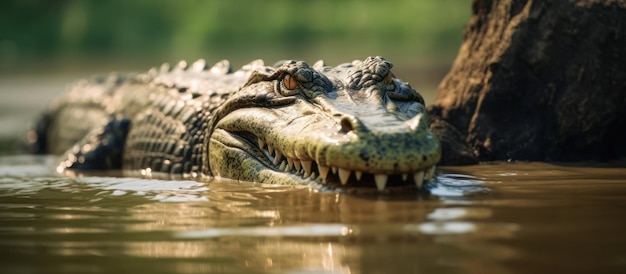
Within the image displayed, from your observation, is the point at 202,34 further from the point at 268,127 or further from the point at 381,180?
the point at 381,180

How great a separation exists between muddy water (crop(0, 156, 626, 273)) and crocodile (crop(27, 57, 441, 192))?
0.52ft

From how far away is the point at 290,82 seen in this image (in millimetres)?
4352

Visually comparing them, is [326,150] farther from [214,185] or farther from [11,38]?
[11,38]

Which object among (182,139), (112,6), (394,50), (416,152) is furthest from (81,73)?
(416,152)

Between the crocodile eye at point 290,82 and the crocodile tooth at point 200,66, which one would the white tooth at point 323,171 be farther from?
the crocodile tooth at point 200,66

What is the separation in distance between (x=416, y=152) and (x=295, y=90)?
122 centimetres

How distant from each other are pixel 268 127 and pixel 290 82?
0.35m

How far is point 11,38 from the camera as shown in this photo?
2214cm

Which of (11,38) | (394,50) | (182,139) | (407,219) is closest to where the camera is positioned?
(407,219)

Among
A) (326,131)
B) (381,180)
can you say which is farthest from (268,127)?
(381,180)

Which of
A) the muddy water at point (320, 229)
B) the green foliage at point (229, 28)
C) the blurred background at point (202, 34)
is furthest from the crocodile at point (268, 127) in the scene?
the green foliage at point (229, 28)

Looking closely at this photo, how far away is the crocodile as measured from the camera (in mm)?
3318

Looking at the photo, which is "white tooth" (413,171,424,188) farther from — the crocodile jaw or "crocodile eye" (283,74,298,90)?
"crocodile eye" (283,74,298,90)

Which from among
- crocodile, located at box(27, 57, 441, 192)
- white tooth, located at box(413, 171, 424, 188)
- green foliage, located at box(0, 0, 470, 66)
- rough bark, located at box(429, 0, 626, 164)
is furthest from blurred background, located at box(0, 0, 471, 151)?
white tooth, located at box(413, 171, 424, 188)
